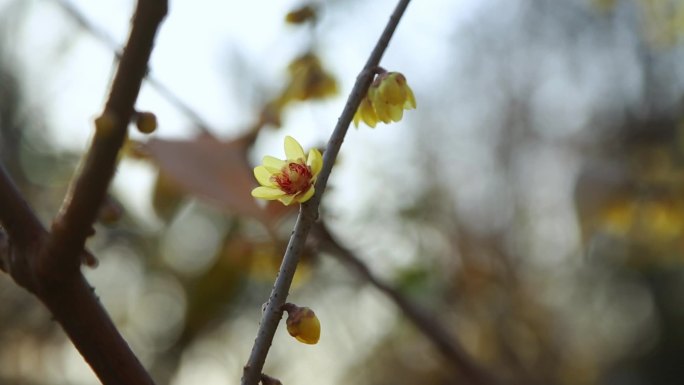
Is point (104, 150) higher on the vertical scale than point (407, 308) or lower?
higher

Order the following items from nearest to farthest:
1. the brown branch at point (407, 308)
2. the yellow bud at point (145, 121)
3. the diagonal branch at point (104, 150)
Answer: the diagonal branch at point (104, 150) → the yellow bud at point (145, 121) → the brown branch at point (407, 308)

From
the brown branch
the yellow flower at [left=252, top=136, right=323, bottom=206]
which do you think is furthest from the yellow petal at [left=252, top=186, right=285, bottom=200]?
the brown branch

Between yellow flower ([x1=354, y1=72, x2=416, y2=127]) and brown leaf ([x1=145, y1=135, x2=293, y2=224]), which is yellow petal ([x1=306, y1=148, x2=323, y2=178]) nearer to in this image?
yellow flower ([x1=354, y1=72, x2=416, y2=127])

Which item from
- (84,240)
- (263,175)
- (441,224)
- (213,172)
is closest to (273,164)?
(263,175)

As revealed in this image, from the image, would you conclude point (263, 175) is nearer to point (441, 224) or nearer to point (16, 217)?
point (16, 217)

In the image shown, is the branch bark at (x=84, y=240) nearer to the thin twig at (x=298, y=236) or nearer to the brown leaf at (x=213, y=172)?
the thin twig at (x=298, y=236)

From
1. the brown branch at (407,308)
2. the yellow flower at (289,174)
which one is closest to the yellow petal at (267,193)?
the yellow flower at (289,174)

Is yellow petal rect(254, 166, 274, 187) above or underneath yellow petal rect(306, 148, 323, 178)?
above
